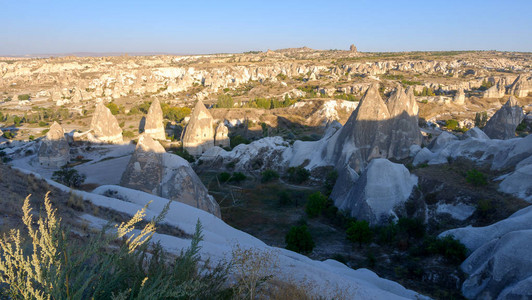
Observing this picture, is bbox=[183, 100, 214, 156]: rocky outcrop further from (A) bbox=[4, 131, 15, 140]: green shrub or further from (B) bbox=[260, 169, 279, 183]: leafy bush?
(A) bbox=[4, 131, 15, 140]: green shrub

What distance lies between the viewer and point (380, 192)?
53.3 ft

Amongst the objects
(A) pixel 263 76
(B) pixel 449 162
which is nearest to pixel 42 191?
(B) pixel 449 162

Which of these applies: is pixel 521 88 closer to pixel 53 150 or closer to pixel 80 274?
pixel 53 150

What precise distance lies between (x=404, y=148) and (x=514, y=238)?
17937 millimetres

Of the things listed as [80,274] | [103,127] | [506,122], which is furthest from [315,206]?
[103,127]

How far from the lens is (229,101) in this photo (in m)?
55.7

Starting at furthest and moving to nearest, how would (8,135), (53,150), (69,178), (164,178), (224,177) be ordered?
(8,135) < (53,150) < (224,177) < (69,178) < (164,178)

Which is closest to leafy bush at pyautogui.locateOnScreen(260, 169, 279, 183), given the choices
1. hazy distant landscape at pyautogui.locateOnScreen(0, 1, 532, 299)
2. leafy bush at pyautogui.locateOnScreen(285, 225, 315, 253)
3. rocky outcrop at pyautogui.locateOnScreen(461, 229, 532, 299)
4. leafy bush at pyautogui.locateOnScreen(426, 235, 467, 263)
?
hazy distant landscape at pyautogui.locateOnScreen(0, 1, 532, 299)

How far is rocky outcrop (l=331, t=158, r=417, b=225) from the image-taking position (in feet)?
52.6

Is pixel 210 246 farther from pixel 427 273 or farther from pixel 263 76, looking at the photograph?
pixel 263 76

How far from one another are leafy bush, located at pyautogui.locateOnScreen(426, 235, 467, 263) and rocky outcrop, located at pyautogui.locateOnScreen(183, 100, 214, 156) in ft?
81.4

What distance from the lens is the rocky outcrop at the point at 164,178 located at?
15.1 meters

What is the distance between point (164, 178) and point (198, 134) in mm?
18008

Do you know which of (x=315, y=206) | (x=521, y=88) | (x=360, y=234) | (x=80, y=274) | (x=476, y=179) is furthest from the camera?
(x=521, y=88)
